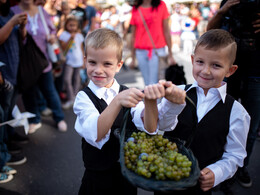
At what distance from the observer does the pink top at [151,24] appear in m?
3.50

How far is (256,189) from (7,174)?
2844 millimetres

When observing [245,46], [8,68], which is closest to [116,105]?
[245,46]

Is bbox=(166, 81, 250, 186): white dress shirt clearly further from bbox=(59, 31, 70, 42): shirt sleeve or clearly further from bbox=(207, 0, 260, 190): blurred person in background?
bbox=(59, 31, 70, 42): shirt sleeve

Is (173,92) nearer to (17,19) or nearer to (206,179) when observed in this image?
(206,179)

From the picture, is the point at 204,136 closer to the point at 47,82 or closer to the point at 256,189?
the point at 256,189

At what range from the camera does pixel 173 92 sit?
1.18 m

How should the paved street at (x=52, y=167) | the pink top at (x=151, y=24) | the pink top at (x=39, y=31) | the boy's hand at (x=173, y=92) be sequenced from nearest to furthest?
the boy's hand at (x=173, y=92) < the paved street at (x=52, y=167) < the pink top at (x=39, y=31) < the pink top at (x=151, y=24)

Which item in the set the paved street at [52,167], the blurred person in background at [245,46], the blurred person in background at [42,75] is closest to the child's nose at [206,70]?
the blurred person in background at [245,46]

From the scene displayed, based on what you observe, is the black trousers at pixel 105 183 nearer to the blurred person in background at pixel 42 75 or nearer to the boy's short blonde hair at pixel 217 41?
the boy's short blonde hair at pixel 217 41

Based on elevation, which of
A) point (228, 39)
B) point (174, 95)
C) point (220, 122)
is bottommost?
point (220, 122)

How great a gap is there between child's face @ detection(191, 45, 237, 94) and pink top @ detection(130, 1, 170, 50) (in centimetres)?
216

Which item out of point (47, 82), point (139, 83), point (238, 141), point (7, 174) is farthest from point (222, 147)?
point (139, 83)

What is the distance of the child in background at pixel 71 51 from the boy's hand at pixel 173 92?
364cm

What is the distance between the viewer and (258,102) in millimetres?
2201
